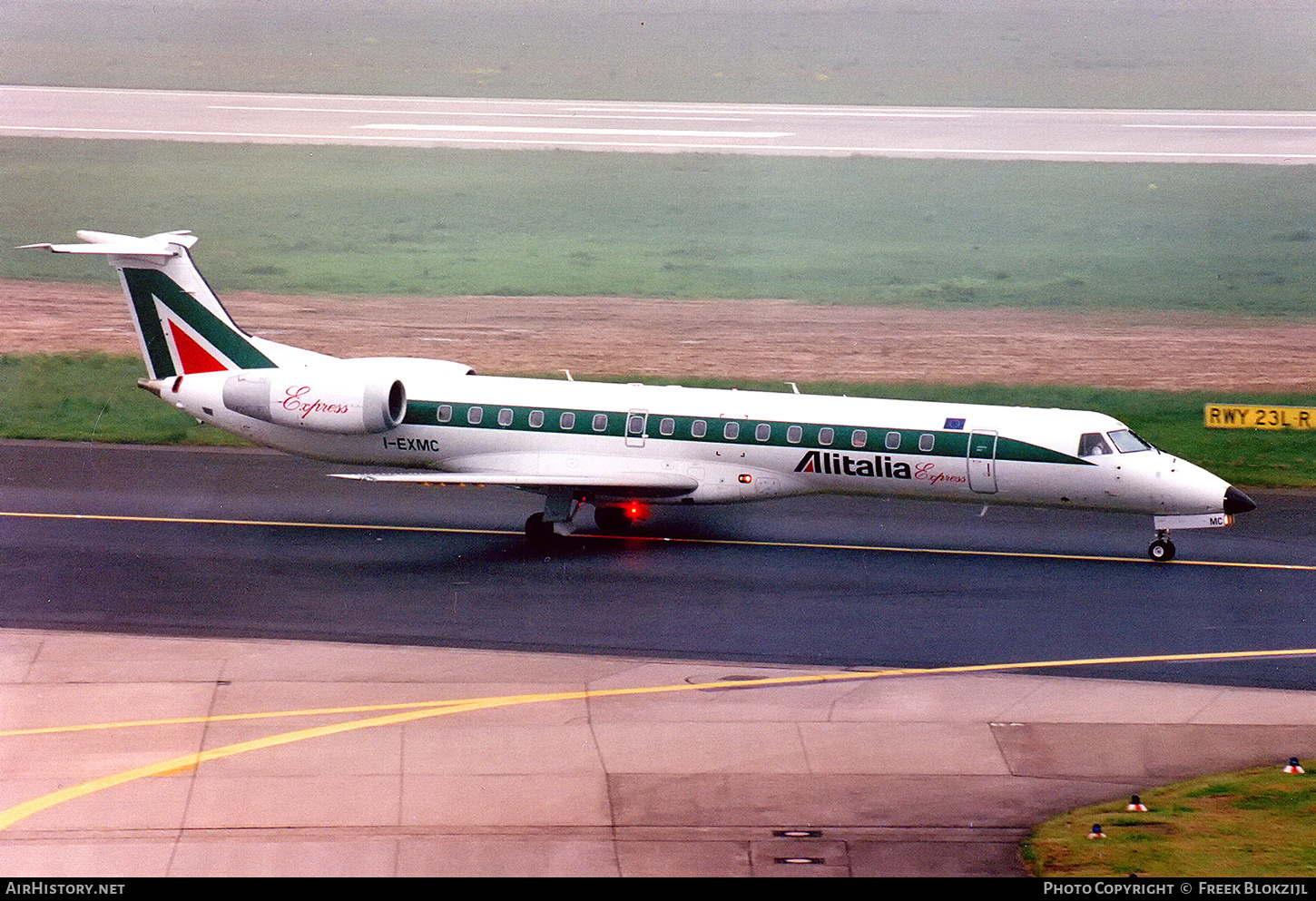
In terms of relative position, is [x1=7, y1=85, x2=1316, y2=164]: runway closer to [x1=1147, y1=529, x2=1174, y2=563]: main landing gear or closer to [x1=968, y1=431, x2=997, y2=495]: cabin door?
[x1=968, y1=431, x2=997, y2=495]: cabin door

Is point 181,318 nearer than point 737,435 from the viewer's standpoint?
No

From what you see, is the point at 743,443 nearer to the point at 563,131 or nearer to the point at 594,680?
the point at 594,680

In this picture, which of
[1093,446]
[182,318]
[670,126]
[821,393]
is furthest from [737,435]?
[670,126]

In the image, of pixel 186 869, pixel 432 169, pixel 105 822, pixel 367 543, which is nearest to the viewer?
pixel 186 869

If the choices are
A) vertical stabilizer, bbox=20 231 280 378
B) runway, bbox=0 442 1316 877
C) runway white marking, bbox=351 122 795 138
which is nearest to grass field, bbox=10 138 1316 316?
runway white marking, bbox=351 122 795 138

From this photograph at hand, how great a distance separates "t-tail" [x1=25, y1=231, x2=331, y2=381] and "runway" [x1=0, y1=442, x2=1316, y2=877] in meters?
2.72

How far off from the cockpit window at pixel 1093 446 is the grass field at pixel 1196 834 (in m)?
9.82

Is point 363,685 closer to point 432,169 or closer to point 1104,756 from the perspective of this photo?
point 1104,756

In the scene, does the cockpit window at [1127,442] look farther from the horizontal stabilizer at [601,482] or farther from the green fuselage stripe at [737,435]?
the horizontal stabilizer at [601,482]

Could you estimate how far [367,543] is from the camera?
95.7 ft

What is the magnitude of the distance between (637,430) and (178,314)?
873 cm

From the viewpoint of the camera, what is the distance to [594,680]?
22219 mm

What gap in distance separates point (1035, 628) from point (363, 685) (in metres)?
9.76

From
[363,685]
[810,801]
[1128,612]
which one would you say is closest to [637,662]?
[363,685]
